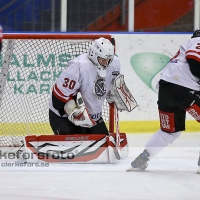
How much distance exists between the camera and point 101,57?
4387mm

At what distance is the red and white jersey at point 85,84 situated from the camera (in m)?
4.37

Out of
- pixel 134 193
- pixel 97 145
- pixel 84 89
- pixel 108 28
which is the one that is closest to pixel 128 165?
pixel 97 145

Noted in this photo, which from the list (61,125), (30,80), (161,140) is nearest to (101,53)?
(61,125)

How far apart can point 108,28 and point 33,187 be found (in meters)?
3.05

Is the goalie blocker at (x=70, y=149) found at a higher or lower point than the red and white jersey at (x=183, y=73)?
lower

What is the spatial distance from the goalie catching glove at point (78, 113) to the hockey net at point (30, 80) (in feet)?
1.84

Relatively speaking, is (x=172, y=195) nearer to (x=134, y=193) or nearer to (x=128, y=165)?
(x=134, y=193)

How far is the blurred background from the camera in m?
6.32

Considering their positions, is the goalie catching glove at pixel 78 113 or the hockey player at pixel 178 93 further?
the goalie catching glove at pixel 78 113

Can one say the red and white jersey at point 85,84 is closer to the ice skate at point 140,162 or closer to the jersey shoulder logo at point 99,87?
the jersey shoulder logo at point 99,87

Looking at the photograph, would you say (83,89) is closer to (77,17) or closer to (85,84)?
(85,84)

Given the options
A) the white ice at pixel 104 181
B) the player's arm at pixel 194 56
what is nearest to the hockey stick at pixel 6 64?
the white ice at pixel 104 181

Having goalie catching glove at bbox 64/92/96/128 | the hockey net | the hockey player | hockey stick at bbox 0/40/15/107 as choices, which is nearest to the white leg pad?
the hockey player

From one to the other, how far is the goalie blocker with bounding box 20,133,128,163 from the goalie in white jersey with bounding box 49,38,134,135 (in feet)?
0.38
